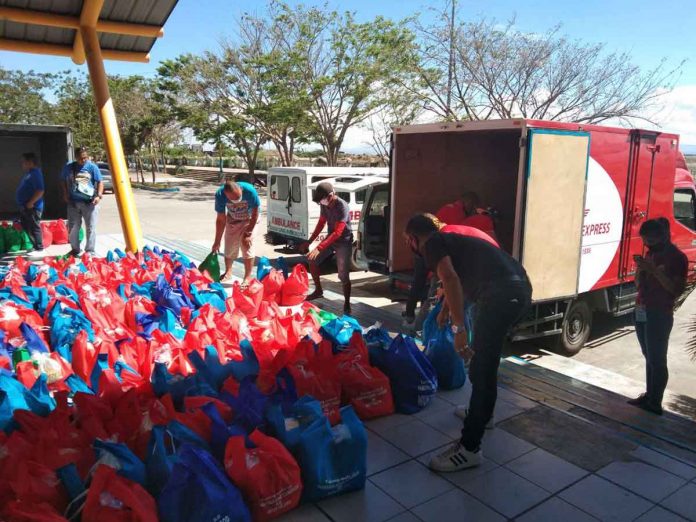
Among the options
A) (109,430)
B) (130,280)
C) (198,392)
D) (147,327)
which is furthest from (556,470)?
(130,280)

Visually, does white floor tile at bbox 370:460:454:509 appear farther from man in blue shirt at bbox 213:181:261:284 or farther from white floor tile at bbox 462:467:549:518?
man in blue shirt at bbox 213:181:261:284

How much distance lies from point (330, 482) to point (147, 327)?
94.7 inches

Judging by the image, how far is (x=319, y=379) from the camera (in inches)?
131

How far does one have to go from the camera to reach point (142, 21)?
8.16m

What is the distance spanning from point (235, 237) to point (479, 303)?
4.65m

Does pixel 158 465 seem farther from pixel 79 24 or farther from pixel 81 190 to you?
pixel 79 24

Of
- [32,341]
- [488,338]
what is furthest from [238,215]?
[488,338]

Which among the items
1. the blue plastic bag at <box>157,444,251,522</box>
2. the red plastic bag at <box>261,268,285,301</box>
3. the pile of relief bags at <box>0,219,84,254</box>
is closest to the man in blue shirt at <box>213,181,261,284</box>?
the red plastic bag at <box>261,268,285,301</box>

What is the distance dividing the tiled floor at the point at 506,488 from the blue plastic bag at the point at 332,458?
0.08m

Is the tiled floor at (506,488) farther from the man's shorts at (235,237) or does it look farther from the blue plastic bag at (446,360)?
the man's shorts at (235,237)

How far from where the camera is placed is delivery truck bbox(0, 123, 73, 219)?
10.3 metres

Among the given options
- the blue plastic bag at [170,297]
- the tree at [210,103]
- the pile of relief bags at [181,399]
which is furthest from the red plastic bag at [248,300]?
the tree at [210,103]

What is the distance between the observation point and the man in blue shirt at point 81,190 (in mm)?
8164

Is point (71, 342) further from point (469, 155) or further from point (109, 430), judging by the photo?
point (469, 155)
